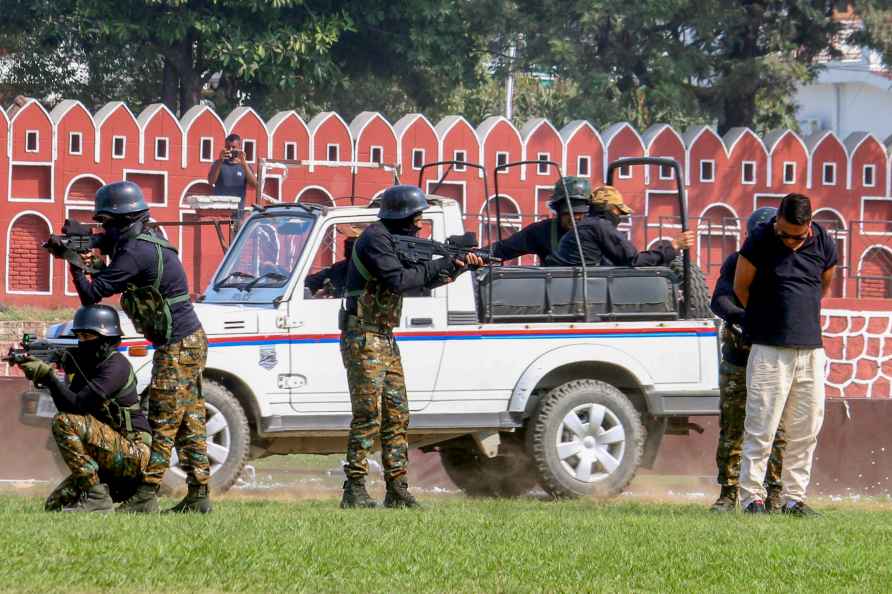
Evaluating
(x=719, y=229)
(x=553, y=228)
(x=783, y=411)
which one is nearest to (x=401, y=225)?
(x=783, y=411)

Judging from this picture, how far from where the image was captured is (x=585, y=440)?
12.5 meters

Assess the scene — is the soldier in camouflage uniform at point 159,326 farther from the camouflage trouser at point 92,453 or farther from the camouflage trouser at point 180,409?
the camouflage trouser at point 92,453

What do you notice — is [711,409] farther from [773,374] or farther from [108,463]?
[108,463]

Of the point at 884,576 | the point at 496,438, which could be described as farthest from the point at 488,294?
the point at 884,576

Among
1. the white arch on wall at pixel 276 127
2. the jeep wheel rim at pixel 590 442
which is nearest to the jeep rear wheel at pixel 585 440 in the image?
the jeep wheel rim at pixel 590 442

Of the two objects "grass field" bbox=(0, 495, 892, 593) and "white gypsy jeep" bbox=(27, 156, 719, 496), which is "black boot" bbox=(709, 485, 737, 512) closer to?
"grass field" bbox=(0, 495, 892, 593)

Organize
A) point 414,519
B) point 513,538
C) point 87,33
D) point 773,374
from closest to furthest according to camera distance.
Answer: point 513,538
point 414,519
point 773,374
point 87,33

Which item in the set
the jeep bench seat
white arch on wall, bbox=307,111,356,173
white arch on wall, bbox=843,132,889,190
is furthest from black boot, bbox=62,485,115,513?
white arch on wall, bbox=843,132,889,190

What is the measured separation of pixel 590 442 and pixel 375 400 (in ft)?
8.66

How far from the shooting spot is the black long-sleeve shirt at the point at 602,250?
12789 mm

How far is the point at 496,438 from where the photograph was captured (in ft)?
40.9

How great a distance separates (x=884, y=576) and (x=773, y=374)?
7.73ft

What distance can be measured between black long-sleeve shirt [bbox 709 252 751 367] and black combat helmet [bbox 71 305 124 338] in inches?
151

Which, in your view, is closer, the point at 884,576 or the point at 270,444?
the point at 884,576
